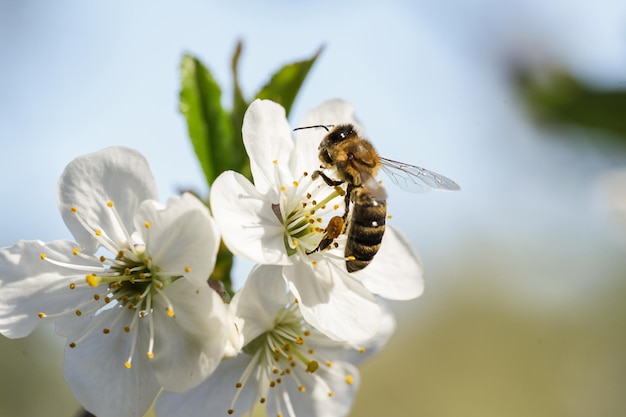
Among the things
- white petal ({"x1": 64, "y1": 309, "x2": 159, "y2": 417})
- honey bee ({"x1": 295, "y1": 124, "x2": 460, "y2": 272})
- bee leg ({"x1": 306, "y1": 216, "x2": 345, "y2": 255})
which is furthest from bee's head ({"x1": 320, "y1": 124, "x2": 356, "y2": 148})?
white petal ({"x1": 64, "y1": 309, "x2": 159, "y2": 417})

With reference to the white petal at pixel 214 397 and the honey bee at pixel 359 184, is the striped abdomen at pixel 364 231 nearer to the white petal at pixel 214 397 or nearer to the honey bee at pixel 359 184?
Result: the honey bee at pixel 359 184

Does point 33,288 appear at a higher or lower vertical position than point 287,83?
lower

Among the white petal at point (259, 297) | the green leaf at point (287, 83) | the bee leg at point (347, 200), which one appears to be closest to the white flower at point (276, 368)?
the white petal at point (259, 297)

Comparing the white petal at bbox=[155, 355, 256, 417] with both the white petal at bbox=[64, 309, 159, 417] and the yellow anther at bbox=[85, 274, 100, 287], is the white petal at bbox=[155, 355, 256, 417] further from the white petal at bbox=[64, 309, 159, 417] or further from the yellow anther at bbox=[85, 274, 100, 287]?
the yellow anther at bbox=[85, 274, 100, 287]

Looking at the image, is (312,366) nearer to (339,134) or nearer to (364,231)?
(364,231)

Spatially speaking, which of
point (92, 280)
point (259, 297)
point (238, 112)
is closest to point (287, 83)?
point (238, 112)

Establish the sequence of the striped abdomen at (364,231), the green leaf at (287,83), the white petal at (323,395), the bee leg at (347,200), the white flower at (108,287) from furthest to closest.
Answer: the green leaf at (287,83) → the white petal at (323,395) → the bee leg at (347,200) → the striped abdomen at (364,231) → the white flower at (108,287)
